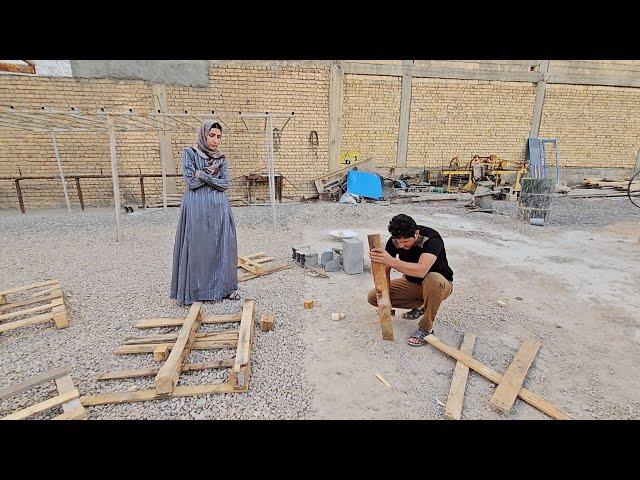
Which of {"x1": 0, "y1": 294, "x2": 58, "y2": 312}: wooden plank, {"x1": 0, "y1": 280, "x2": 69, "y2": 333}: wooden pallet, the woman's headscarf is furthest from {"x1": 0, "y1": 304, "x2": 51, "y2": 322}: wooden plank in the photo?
the woman's headscarf

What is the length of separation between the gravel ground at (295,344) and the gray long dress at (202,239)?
0.24 m

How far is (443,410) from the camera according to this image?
7.76 feet

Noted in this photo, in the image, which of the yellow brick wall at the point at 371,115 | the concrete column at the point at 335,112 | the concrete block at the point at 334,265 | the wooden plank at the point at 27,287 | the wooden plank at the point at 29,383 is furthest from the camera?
the yellow brick wall at the point at 371,115

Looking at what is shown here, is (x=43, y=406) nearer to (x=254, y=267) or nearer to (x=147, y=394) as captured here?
(x=147, y=394)

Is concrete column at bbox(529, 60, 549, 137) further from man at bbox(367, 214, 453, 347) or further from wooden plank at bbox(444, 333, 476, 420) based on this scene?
wooden plank at bbox(444, 333, 476, 420)

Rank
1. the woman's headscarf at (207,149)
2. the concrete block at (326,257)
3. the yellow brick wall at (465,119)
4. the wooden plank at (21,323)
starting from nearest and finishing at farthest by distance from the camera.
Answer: the wooden plank at (21,323), the woman's headscarf at (207,149), the concrete block at (326,257), the yellow brick wall at (465,119)

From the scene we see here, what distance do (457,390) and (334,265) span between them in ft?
8.89

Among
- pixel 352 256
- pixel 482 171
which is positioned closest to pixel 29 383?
pixel 352 256

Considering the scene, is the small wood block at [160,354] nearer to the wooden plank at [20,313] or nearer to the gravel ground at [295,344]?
the gravel ground at [295,344]

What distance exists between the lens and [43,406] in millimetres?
2207

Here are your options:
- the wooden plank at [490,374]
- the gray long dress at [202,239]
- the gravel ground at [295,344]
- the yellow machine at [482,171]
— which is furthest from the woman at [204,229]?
the yellow machine at [482,171]

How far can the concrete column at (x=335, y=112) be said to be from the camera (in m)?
10.4

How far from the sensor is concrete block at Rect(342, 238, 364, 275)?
4.86m
